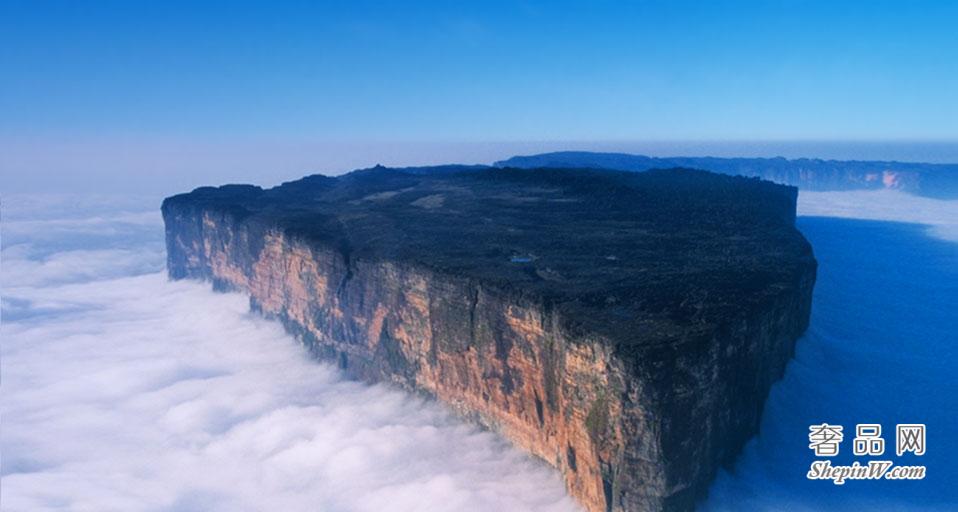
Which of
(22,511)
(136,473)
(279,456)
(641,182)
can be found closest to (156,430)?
(136,473)

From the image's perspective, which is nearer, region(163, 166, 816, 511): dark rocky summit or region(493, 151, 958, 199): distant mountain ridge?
region(163, 166, 816, 511): dark rocky summit

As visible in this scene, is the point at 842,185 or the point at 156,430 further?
the point at 842,185

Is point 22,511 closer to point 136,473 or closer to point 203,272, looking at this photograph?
point 136,473

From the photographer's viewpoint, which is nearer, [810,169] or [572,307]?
[572,307]

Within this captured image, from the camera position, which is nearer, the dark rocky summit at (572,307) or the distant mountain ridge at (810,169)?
the dark rocky summit at (572,307)
